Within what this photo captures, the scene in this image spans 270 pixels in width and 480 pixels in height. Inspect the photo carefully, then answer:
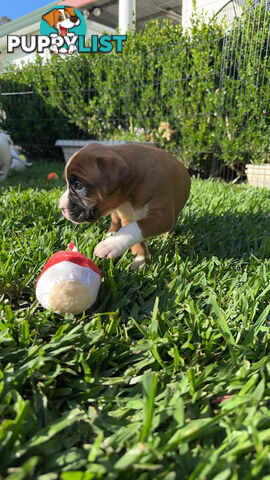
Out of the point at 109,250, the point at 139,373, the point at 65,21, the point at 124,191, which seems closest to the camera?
the point at 139,373

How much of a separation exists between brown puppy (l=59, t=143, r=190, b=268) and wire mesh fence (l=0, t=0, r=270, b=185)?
3.52m

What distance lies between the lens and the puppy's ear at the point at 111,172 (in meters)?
1.68

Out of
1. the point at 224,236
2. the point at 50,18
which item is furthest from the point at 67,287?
the point at 50,18

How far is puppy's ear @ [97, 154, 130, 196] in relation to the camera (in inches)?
66.1

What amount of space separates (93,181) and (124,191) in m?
0.21

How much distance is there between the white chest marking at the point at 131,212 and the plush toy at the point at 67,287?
54cm

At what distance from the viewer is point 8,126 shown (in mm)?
8016

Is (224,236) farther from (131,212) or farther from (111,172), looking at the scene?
(111,172)

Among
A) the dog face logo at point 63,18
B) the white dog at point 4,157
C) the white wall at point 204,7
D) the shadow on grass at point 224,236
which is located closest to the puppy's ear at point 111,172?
the shadow on grass at point 224,236

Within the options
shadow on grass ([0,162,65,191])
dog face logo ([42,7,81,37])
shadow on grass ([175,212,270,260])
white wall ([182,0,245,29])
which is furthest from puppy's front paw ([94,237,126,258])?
dog face logo ([42,7,81,37])

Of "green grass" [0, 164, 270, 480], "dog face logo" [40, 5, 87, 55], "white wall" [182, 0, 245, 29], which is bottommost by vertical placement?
"green grass" [0, 164, 270, 480]

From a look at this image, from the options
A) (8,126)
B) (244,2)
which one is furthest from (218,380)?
(8,126)

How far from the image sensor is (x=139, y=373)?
1221 mm

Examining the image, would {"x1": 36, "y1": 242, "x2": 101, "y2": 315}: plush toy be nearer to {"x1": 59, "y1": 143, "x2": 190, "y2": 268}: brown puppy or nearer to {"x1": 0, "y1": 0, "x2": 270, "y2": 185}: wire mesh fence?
{"x1": 59, "y1": 143, "x2": 190, "y2": 268}: brown puppy
